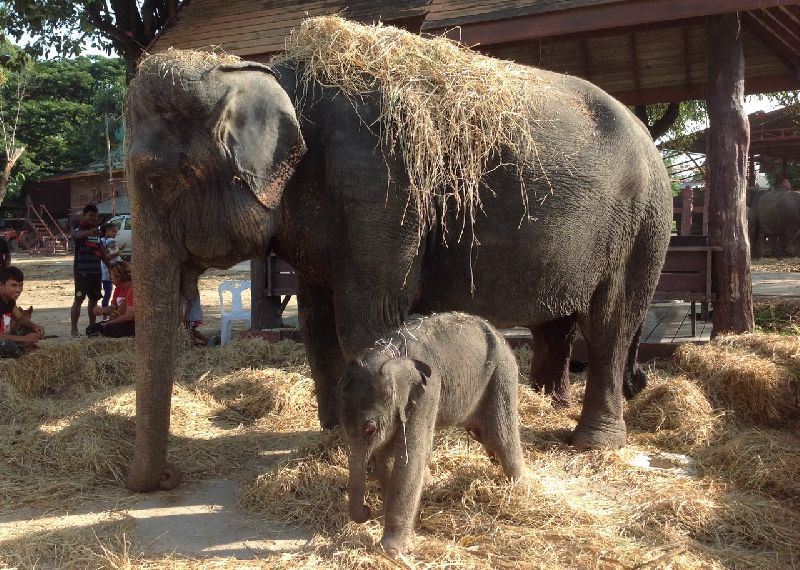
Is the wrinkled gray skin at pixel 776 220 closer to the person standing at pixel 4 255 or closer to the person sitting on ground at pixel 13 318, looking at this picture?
the person standing at pixel 4 255

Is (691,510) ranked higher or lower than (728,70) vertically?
lower

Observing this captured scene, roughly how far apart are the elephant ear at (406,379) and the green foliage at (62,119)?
3923cm

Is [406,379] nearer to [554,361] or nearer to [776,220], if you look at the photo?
[554,361]

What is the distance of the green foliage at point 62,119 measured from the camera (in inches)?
1620

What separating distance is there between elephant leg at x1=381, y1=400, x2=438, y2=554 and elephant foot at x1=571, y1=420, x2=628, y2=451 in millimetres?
2088

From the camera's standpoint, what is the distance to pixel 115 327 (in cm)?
877

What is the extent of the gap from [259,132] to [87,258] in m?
7.63

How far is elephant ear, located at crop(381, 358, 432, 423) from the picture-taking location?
3.18 metres

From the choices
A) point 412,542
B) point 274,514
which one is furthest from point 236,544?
point 412,542

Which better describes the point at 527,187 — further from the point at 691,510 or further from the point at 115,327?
the point at 115,327

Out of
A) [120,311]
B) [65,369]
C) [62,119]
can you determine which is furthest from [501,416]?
[62,119]

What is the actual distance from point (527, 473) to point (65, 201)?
43101 mm

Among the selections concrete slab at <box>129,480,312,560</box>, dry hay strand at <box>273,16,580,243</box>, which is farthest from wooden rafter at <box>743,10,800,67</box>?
concrete slab at <box>129,480,312,560</box>

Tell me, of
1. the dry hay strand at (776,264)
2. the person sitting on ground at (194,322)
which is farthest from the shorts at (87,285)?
the dry hay strand at (776,264)
